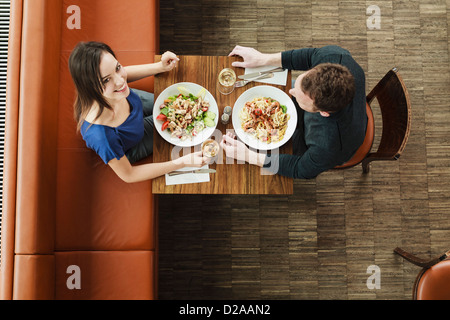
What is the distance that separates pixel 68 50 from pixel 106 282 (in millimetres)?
1416

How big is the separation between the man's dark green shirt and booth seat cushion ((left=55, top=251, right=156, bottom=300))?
0.98 m

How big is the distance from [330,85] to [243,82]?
1.71 ft

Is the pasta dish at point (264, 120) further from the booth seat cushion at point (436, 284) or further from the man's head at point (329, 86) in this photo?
the booth seat cushion at point (436, 284)

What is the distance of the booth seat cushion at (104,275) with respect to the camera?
5.93ft

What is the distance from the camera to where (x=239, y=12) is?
2.67 meters

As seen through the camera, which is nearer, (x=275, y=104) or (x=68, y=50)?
(x=275, y=104)

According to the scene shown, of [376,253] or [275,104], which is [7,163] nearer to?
[275,104]

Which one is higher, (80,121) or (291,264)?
(80,121)

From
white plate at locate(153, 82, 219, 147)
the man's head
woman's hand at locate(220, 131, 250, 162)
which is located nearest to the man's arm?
woman's hand at locate(220, 131, 250, 162)

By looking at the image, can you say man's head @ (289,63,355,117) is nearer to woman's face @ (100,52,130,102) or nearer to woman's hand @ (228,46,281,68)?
woman's hand @ (228,46,281,68)

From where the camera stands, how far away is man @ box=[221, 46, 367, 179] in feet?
4.63
